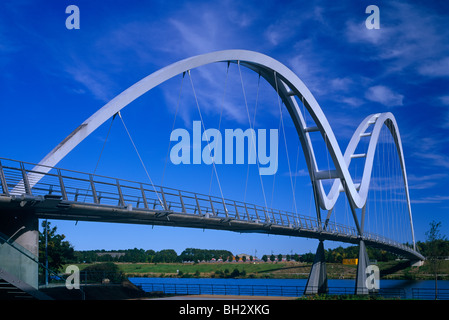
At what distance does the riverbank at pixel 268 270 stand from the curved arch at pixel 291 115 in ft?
150

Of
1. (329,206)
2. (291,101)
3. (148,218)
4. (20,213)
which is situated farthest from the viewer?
(329,206)

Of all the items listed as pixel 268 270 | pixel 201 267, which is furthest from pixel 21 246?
pixel 201 267

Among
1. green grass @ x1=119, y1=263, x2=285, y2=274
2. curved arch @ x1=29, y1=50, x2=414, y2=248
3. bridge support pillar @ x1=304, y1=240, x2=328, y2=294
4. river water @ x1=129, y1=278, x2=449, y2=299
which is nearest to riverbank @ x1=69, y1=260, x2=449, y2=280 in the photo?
green grass @ x1=119, y1=263, x2=285, y2=274

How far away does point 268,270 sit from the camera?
411 feet

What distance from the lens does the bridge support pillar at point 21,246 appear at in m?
16.5

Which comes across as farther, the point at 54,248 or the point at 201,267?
the point at 201,267

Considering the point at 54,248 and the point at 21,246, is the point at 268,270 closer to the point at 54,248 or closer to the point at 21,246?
the point at 54,248

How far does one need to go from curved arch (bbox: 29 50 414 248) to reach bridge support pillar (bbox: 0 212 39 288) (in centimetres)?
150

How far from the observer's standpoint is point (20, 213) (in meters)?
18.0

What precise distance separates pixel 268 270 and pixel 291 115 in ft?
287

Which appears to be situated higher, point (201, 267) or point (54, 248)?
point (54, 248)

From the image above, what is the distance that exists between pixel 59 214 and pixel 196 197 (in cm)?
735
